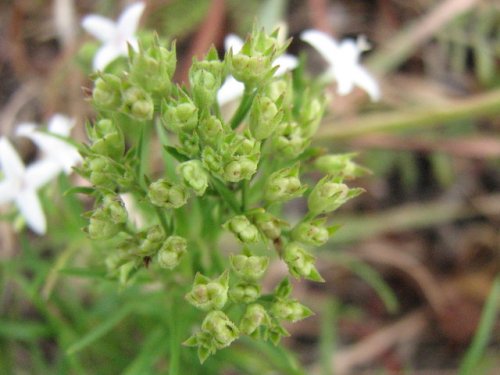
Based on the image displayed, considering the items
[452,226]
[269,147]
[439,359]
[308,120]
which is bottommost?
[269,147]

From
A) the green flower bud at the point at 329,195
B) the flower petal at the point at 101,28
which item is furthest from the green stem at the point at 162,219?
the flower petal at the point at 101,28

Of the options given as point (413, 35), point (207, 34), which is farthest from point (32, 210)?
point (413, 35)

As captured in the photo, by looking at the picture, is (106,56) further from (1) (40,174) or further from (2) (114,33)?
(1) (40,174)

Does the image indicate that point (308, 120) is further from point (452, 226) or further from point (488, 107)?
point (452, 226)

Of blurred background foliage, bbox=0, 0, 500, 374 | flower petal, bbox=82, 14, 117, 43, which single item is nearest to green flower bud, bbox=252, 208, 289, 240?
flower petal, bbox=82, 14, 117, 43

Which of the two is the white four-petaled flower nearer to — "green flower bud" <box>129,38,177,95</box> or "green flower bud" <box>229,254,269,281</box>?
"green flower bud" <box>129,38,177,95</box>

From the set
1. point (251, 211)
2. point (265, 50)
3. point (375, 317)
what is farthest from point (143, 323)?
point (375, 317)

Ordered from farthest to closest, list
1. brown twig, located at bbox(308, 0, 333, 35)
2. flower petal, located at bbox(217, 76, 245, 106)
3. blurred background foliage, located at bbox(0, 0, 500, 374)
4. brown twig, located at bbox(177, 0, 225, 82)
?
Result: brown twig, located at bbox(308, 0, 333, 35) → brown twig, located at bbox(177, 0, 225, 82) → blurred background foliage, located at bbox(0, 0, 500, 374) → flower petal, located at bbox(217, 76, 245, 106)

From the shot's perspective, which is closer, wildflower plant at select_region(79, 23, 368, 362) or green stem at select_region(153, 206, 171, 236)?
wildflower plant at select_region(79, 23, 368, 362)
